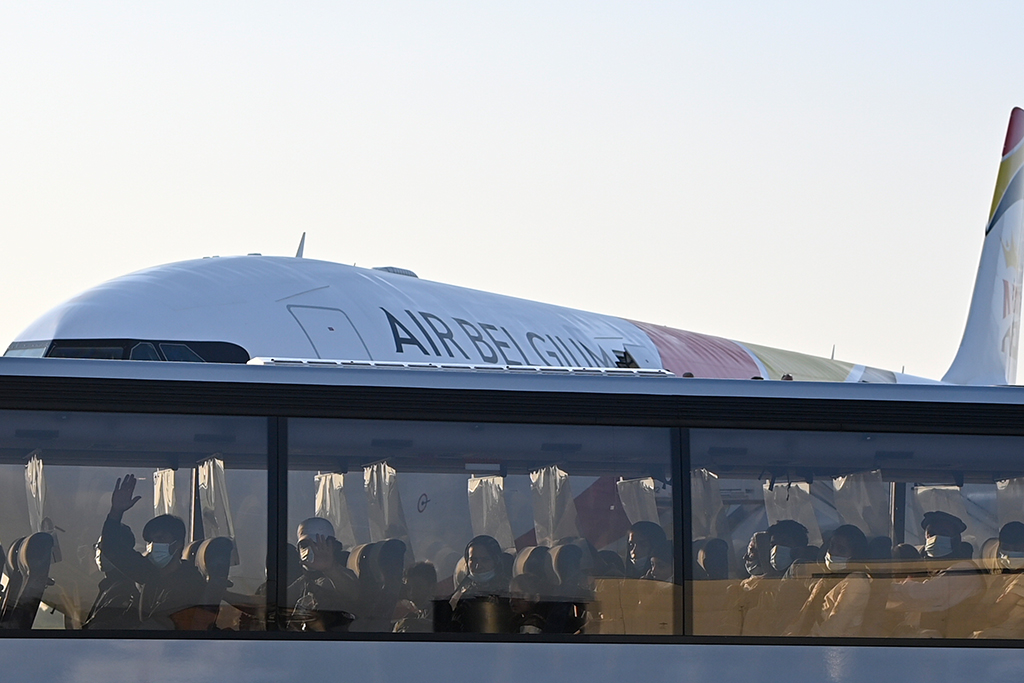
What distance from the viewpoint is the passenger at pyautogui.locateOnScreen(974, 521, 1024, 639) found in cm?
619

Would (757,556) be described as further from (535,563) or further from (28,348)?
(28,348)

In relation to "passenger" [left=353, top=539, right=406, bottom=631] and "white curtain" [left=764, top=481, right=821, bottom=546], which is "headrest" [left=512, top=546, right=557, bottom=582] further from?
"white curtain" [left=764, top=481, right=821, bottom=546]

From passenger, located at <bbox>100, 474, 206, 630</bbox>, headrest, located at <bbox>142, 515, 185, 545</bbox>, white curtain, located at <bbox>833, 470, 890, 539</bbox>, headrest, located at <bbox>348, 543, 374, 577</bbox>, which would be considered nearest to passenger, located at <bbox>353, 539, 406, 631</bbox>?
headrest, located at <bbox>348, 543, 374, 577</bbox>

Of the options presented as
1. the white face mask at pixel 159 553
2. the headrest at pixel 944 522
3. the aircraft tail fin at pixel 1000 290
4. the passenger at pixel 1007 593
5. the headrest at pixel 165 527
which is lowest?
the passenger at pixel 1007 593

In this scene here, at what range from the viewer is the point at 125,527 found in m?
5.75

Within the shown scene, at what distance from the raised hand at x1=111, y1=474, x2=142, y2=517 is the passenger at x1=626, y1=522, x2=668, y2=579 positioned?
7.86ft

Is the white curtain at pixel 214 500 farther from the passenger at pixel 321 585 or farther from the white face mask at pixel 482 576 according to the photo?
the white face mask at pixel 482 576

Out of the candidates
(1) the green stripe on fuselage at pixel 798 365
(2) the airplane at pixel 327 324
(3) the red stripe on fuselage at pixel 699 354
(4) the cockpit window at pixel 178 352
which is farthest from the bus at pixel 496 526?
(1) the green stripe on fuselage at pixel 798 365

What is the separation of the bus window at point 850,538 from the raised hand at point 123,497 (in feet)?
8.94

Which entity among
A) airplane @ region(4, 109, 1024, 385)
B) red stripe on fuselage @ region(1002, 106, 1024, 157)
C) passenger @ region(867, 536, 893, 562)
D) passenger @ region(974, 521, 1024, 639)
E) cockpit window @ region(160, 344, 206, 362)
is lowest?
passenger @ region(974, 521, 1024, 639)

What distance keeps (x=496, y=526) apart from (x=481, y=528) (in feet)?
0.25

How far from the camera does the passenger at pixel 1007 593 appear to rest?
6.19 m

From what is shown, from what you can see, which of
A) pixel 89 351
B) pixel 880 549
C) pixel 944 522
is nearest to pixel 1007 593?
pixel 944 522

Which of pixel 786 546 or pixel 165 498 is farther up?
pixel 165 498
